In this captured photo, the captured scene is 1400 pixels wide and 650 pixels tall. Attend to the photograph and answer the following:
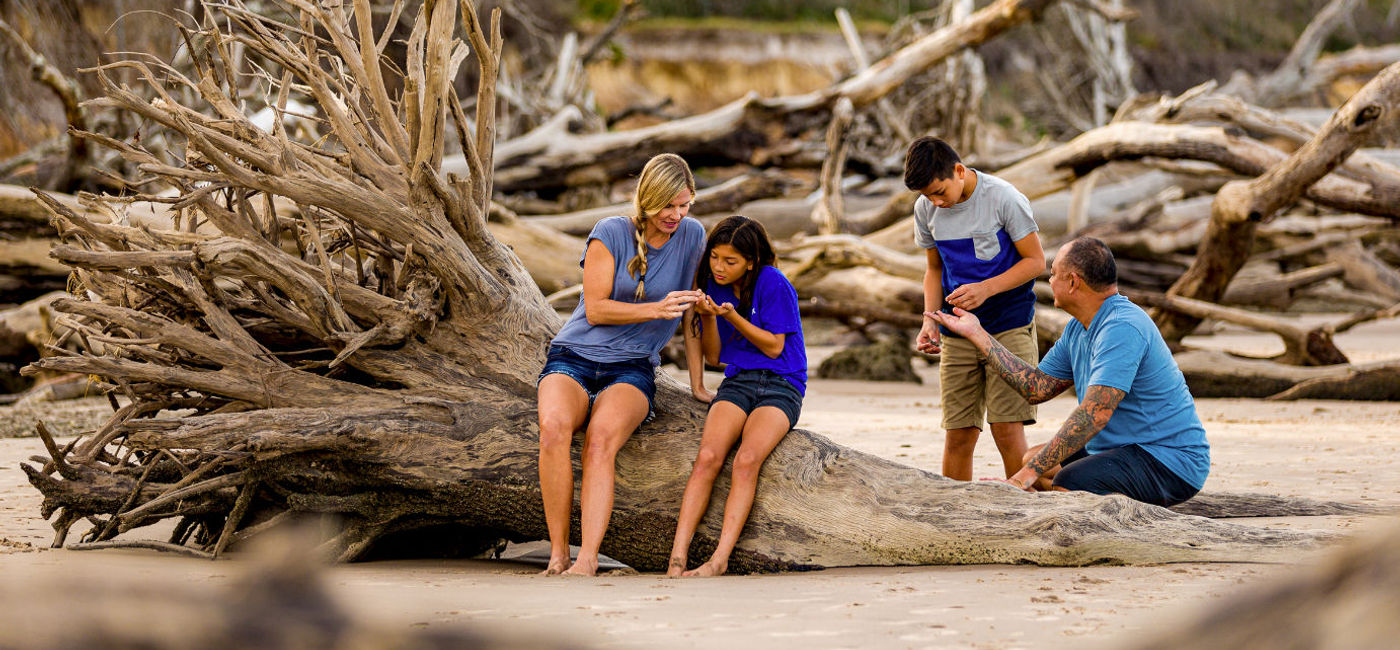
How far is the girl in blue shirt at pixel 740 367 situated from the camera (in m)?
4.52

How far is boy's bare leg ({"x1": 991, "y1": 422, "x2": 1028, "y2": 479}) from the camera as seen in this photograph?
550cm

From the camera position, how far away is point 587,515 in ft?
14.8

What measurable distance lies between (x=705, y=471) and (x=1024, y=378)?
1439mm

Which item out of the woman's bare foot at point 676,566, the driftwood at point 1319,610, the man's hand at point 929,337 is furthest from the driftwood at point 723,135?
the driftwood at point 1319,610

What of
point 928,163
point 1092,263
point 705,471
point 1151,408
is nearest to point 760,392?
point 705,471

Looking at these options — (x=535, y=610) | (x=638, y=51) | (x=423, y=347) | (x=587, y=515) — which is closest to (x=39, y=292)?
(x=423, y=347)

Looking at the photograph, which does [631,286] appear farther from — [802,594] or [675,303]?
[802,594]

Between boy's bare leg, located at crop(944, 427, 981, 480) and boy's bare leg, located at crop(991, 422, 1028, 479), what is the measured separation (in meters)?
0.11

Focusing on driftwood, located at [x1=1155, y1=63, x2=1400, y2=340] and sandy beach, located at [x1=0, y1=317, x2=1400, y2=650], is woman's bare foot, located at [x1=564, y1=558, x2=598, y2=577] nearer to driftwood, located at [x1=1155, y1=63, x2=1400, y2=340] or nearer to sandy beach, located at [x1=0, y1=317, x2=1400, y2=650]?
sandy beach, located at [x1=0, y1=317, x2=1400, y2=650]

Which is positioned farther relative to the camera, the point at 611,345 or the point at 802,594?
the point at 611,345

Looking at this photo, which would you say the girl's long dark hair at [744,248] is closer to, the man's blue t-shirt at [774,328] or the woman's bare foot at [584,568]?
the man's blue t-shirt at [774,328]

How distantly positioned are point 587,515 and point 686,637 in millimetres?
1563

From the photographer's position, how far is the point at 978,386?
5562 mm

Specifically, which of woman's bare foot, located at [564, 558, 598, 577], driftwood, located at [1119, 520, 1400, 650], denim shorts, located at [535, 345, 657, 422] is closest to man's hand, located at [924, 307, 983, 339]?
denim shorts, located at [535, 345, 657, 422]
